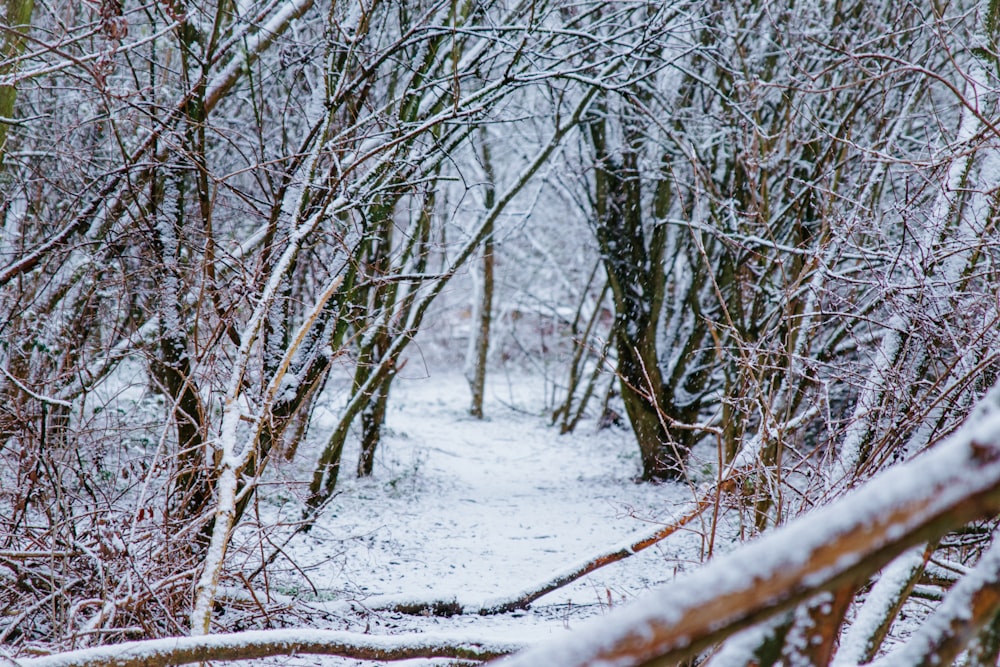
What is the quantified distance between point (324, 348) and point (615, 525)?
447cm

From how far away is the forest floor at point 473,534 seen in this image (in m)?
5.00

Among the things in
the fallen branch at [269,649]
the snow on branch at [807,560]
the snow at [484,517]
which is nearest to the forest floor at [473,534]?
the snow at [484,517]

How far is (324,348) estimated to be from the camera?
17.2 feet

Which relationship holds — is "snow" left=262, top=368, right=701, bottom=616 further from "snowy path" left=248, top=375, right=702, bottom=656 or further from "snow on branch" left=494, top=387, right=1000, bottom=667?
"snow on branch" left=494, top=387, right=1000, bottom=667

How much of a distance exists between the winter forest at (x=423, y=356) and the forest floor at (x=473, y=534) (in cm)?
5

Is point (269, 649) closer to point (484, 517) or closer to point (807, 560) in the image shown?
point (807, 560)

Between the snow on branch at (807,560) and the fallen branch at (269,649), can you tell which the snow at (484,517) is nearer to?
the fallen branch at (269,649)

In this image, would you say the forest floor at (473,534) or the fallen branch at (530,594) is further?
the fallen branch at (530,594)

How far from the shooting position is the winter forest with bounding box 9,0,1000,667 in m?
2.15

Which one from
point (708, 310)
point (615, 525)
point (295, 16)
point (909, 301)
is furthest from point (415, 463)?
Answer: point (909, 301)

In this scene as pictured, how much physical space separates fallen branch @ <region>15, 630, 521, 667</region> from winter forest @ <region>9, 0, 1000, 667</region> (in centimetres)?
2

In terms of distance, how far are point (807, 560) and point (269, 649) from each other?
2.98 meters

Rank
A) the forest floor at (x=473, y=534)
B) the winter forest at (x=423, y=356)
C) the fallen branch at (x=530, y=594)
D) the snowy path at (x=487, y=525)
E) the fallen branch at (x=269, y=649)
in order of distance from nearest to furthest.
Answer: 1. the winter forest at (x=423, y=356)
2. the fallen branch at (x=269, y=649)
3. the forest floor at (x=473, y=534)
4. the fallen branch at (x=530, y=594)
5. the snowy path at (x=487, y=525)

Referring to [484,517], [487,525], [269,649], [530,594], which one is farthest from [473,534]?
[269,649]
